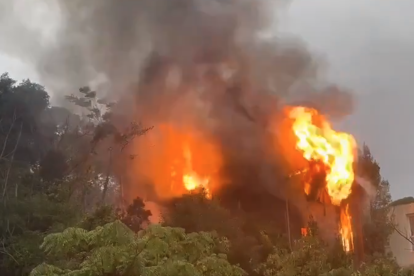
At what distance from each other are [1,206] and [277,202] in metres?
16.1

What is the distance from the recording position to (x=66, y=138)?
36750 mm

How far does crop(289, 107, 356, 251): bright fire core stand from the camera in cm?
2648

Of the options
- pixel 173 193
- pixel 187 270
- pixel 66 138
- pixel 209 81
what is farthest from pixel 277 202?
pixel 187 270

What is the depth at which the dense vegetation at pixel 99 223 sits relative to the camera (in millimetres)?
8914

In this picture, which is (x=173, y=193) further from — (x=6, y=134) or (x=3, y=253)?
(x=3, y=253)

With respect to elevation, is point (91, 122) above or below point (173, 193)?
above

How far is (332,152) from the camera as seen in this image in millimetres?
27625

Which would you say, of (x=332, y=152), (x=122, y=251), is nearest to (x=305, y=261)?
(x=332, y=152)

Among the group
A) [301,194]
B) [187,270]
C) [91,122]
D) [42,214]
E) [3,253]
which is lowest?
[187,270]

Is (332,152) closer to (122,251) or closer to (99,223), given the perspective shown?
(99,223)

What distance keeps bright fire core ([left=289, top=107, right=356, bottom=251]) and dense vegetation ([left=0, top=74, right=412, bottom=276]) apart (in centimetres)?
138

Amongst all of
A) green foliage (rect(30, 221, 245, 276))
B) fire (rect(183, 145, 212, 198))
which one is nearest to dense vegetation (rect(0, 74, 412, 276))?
green foliage (rect(30, 221, 245, 276))

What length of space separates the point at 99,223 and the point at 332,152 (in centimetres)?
1288

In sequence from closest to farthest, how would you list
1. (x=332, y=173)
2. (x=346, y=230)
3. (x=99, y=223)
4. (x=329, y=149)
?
1. (x=99, y=223)
2. (x=346, y=230)
3. (x=332, y=173)
4. (x=329, y=149)
